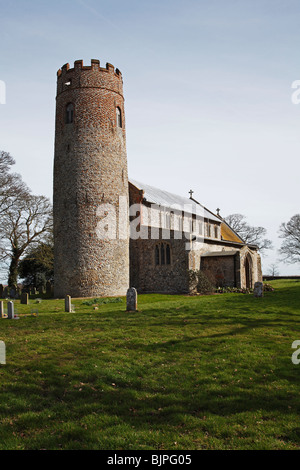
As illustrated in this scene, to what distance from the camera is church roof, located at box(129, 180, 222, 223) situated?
31.1 m

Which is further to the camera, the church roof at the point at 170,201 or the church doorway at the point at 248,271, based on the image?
the church roof at the point at 170,201

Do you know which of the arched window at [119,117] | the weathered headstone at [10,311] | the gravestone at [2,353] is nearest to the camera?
the gravestone at [2,353]

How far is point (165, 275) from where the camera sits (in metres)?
27.1

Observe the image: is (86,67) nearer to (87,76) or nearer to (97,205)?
(87,76)

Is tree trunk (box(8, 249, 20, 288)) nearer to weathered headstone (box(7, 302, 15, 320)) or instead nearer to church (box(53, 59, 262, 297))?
church (box(53, 59, 262, 297))

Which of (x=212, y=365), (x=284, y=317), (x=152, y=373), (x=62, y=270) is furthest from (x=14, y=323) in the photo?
(x=62, y=270)

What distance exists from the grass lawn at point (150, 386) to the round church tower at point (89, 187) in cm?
1158

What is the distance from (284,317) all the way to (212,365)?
6.47 meters

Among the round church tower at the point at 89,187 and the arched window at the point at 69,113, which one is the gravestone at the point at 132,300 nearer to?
the round church tower at the point at 89,187

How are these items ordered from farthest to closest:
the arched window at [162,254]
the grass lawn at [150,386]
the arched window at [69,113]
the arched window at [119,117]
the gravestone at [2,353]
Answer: the arched window at [162,254]
the arched window at [119,117]
the arched window at [69,113]
the gravestone at [2,353]
the grass lawn at [150,386]

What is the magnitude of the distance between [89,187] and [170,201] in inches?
499

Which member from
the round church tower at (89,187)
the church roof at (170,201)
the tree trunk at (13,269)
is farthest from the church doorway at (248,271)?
the tree trunk at (13,269)

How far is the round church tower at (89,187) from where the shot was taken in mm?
23672
